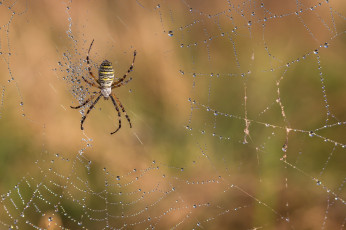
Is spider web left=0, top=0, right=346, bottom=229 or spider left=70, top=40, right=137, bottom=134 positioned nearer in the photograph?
spider left=70, top=40, right=137, bottom=134

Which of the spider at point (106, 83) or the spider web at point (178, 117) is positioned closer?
the spider at point (106, 83)

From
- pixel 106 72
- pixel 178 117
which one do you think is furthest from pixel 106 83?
pixel 178 117

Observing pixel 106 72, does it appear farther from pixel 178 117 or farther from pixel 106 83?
pixel 178 117

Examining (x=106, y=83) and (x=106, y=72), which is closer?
(x=106, y=72)

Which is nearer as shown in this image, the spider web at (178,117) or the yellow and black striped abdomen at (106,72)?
the yellow and black striped abdomen at (106,72)

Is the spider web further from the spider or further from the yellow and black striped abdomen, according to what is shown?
A: the yellow and black striped abdomen

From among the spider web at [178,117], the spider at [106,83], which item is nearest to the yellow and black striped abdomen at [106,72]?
the spider at [106,83]

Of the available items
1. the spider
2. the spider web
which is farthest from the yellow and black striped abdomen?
the spider web

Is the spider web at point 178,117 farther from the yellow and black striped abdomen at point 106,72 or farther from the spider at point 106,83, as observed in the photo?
the yellow and black striped abdomen at point 106,72
